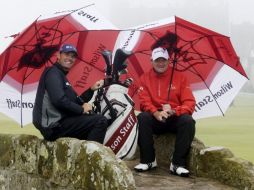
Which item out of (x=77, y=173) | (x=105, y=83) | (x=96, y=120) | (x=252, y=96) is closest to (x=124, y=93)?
(x=105, y=83)

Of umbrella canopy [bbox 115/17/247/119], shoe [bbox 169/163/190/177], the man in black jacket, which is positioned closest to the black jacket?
the man in black jacket

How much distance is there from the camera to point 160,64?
6465 millimetres

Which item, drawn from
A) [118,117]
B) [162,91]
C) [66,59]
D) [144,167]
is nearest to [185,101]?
[162,91]

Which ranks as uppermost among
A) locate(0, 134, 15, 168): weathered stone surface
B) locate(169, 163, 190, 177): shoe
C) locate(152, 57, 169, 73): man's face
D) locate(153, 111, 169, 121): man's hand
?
locate(152, 57, 169, 73): man's face

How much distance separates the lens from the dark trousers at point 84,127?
18.6 feet

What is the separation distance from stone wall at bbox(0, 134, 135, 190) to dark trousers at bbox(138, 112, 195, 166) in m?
1.28

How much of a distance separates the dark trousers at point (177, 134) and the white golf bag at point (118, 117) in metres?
0.12

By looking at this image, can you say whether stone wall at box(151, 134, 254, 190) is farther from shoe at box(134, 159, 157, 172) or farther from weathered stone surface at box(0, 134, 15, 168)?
weathered stone surface at box(0, 134, 15, 168)

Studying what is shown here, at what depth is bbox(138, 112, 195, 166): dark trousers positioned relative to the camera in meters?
6.08

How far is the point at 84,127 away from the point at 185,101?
143 cm

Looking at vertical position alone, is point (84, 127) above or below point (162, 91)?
below

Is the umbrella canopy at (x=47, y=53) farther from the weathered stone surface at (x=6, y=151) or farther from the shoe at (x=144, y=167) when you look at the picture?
the shoe at (x=144, y=167)

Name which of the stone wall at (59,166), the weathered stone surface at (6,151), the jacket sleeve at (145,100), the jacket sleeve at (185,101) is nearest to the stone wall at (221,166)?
the jacket sleeve at (185,101)

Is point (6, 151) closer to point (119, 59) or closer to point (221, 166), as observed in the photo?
point (119, 59)
